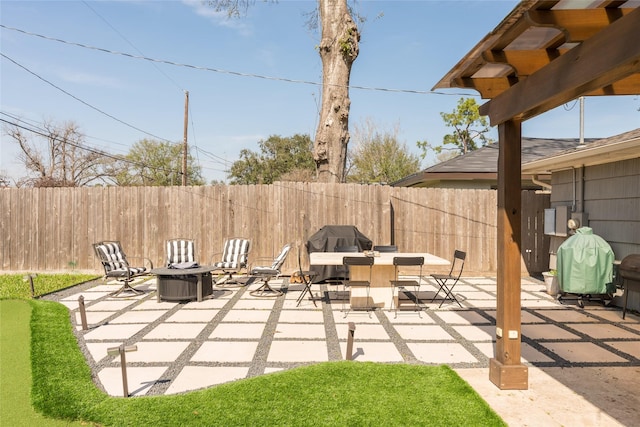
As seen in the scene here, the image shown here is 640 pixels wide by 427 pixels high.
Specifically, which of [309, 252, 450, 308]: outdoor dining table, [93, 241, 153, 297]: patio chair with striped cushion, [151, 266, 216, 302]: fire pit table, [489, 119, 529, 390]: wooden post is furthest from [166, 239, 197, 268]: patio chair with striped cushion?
[489, 119, 529, 390]: wooden post

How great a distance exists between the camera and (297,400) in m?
3.43

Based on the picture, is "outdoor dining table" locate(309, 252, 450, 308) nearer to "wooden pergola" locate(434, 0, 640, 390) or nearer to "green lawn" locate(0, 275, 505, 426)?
"green lawn" locate(0, 275, 505, 426)

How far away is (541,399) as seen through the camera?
3467mm

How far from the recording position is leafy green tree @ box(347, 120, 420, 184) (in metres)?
25.5

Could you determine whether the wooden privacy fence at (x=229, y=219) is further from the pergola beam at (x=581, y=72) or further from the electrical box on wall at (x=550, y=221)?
the pergola beam at (x=581, y=72)

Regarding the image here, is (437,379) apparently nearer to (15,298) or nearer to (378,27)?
(15,298)

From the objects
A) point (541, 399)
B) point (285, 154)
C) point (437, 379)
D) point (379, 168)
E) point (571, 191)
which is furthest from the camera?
point (285, 154)

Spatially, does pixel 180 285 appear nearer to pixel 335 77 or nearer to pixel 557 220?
pixel 335 77

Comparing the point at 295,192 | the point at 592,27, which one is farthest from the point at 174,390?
the point at 295,192

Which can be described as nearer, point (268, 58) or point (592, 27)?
point (592, 27)

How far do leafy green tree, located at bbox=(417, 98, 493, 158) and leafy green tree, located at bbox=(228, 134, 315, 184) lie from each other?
8668mm

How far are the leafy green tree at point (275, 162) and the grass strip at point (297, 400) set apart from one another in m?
26.4

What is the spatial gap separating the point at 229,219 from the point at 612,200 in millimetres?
7399

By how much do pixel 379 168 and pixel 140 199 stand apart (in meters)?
17.8
